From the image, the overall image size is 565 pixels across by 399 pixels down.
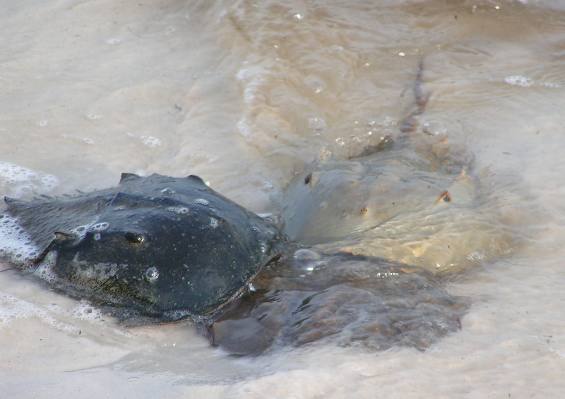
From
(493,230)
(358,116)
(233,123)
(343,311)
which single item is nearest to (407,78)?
(358,116)

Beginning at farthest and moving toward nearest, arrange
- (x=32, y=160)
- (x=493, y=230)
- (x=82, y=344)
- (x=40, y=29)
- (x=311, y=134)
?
(x=40, y=29)
(x=311, y=134)
(x=32, y=160)
(x=493, y=230)
(x=82, y=344)

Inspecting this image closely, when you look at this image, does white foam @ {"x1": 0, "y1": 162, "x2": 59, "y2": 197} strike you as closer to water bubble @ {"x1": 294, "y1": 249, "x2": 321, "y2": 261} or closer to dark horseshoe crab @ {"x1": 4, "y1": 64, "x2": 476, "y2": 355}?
dark horseshoe crab @ {"x1": 4, "y1": 64, "x2": 476, "y2": 355}

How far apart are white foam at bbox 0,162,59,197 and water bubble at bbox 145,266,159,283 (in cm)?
149

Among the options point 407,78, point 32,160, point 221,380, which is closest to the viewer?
point 221,380

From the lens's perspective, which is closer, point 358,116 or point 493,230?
point 493,230

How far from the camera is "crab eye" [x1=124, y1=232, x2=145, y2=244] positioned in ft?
10.6

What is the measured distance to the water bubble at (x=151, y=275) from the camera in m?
3.20

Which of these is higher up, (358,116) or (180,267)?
(180,267)

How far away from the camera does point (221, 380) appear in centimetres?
283

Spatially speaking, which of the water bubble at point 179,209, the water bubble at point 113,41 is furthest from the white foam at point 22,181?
the water bubble at point 113,41

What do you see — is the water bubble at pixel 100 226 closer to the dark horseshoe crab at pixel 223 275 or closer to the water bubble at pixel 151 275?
the dark horseshoe crab at pixel 223 275

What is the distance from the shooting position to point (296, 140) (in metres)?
5.07

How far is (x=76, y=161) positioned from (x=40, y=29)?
1983mm

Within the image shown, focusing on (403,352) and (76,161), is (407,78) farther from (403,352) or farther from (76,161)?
(403,352)
